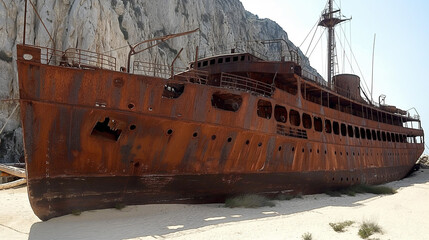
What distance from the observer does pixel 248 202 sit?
31.6 ft

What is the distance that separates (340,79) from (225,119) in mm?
15938

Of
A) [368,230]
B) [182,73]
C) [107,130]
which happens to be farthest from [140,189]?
[368,230]

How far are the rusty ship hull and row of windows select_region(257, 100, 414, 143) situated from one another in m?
0.18

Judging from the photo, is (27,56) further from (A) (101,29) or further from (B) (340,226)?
(A) (101,29)

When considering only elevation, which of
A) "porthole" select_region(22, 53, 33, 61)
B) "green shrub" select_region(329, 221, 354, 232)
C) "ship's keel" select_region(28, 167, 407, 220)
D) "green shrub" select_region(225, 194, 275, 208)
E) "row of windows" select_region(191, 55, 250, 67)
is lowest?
"green shrub" select_region(329, 221, 354, 232)

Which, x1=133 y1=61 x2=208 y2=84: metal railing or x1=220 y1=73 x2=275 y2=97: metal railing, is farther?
x1=220 y1=73 x2=275 y2=97: metal railing

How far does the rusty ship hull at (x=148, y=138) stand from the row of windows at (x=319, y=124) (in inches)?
7.0

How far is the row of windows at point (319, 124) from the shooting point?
1235cm

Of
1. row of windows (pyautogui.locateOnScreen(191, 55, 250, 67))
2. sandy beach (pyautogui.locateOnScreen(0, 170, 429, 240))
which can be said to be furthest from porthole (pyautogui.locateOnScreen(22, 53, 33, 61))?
row of windows (pyautogui.locateOnScreen(191, 55, 250, 67))

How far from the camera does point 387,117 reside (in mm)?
24922

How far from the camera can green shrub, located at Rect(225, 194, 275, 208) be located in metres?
9.46

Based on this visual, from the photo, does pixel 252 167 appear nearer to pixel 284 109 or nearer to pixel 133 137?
pixel 284 109

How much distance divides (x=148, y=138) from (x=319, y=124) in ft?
33.4

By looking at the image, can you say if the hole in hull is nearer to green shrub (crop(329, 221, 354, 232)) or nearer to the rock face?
green shrub (crop(329, 221, 354, 232))
